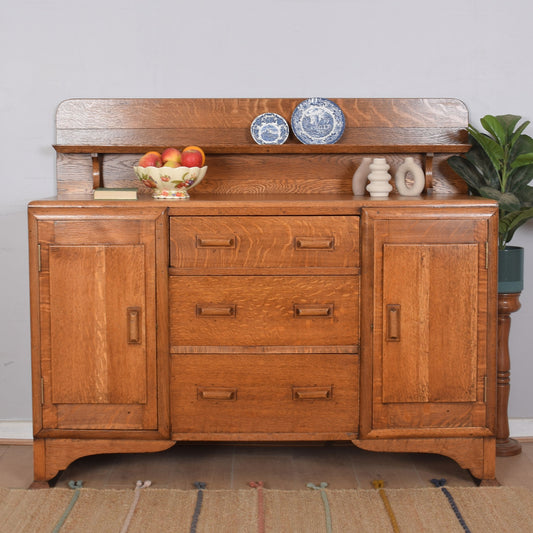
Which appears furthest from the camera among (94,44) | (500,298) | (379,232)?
(94,44)

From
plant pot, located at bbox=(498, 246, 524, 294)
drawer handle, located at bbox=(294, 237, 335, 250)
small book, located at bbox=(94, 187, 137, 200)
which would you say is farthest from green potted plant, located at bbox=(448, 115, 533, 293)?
small book, located at bbox=(94, 187, 137, 200)

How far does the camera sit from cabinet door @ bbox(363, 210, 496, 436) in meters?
2.41

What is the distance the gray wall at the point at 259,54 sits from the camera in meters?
2.88

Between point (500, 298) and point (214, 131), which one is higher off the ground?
point (214, 131)

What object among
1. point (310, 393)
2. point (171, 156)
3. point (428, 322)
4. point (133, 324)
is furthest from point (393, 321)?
point (171, 156)

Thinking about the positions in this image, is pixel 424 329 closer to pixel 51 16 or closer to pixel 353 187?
pixel 353 187

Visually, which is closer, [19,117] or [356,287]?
[356,287]

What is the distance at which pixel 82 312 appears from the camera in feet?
8.01

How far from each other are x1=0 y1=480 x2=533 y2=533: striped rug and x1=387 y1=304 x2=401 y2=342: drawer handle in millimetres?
534

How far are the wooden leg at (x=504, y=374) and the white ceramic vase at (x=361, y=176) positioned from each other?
0.66 meters

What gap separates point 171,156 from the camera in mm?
2621

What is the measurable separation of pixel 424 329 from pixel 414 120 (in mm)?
919

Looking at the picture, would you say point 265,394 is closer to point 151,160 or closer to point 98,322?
point 98,322

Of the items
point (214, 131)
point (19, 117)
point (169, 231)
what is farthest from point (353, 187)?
point (19, 117)
